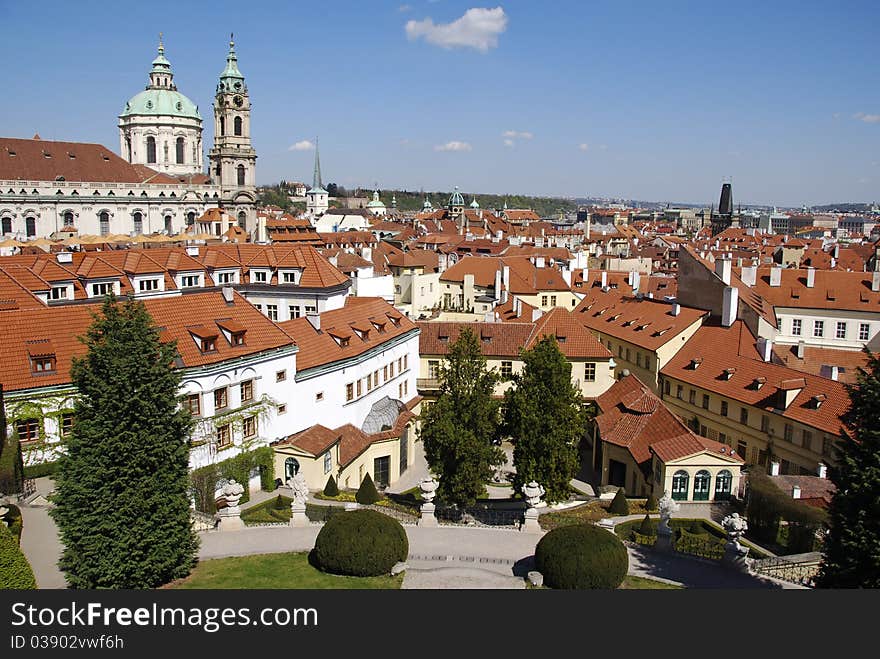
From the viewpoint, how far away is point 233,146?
125m

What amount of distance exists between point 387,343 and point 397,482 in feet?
26.5

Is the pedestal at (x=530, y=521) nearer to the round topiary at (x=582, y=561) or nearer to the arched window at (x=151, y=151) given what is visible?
the round topiary at (x=582, y=561)

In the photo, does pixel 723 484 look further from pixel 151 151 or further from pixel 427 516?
pixel 151 151

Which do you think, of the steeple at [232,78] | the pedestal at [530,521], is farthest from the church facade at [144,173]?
the pedestal at [530,521]

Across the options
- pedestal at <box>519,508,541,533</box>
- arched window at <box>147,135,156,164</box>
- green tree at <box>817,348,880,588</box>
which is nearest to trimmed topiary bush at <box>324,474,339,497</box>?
pedestal at <box>519,508,541,533</box>

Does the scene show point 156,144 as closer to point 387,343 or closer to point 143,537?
point 387,343

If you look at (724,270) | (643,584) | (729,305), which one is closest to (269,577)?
(643,584)

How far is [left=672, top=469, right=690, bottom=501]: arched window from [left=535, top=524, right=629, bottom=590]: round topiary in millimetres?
12674

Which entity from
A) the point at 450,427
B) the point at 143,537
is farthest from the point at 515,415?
the point at 143,537

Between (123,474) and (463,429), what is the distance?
13281mm

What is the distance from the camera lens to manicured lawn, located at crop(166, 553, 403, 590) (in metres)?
20.2

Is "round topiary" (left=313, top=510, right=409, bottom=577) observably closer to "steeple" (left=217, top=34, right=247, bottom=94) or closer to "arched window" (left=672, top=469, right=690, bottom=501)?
"arched window" (left=672, top=469, right=690, bottom=501)

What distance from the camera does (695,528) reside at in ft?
96.4

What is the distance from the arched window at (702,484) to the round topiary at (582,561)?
13180 mm
